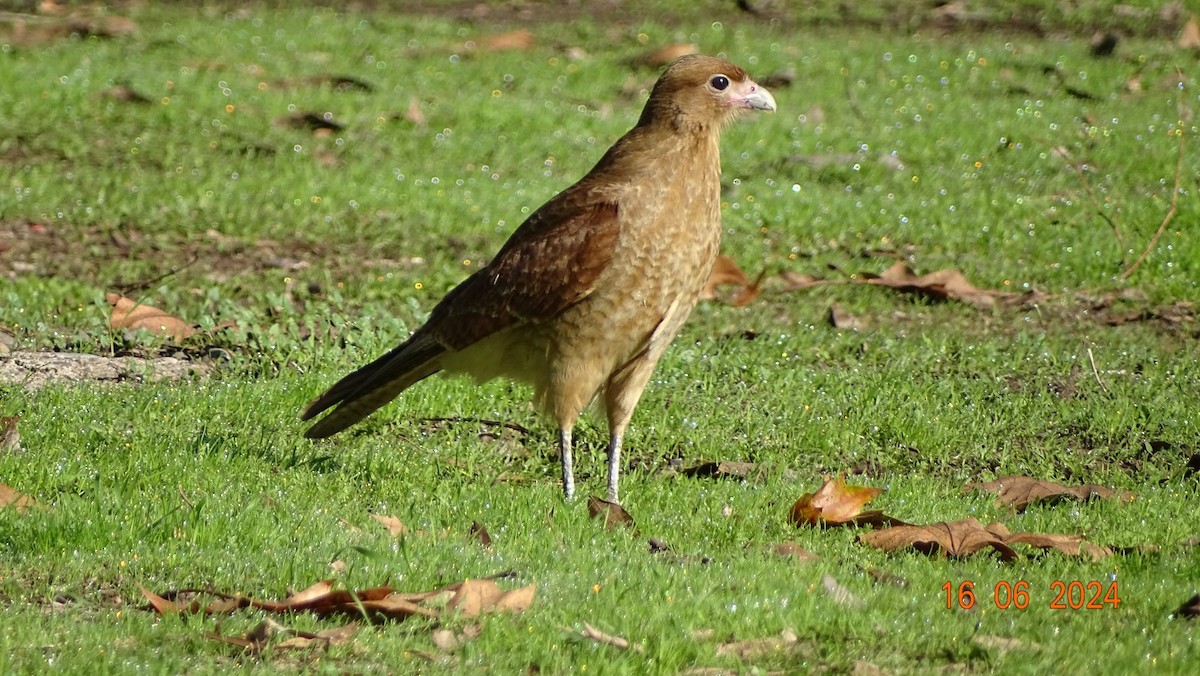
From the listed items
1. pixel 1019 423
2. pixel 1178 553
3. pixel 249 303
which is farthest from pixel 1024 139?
pixel 1178 553

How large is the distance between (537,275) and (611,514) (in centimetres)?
106

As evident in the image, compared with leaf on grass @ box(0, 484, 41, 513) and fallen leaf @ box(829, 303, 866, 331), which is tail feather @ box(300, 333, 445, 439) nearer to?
leaf on grass @ box(0, 484, 41, 513)

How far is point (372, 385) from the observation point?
6.78 metres

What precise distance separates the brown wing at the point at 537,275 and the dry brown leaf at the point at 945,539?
1559 mm

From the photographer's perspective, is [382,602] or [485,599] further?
[485,599]

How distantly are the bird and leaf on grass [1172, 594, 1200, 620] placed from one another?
7.74ft

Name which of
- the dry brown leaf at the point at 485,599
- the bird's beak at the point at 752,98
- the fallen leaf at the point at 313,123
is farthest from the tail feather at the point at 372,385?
the fallen leaf at the point at 313,123

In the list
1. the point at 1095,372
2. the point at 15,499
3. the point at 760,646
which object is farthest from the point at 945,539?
the point at 15,499

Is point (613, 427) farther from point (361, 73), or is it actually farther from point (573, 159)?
point (361, 73)

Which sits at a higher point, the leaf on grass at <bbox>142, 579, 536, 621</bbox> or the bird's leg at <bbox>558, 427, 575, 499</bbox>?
the leaf on grass at <bbox>142, 579, 536, 621</bbox>

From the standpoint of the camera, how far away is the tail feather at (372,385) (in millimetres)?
6770

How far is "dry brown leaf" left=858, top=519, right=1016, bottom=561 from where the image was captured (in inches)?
224
